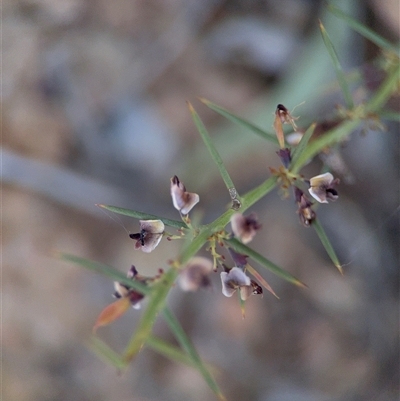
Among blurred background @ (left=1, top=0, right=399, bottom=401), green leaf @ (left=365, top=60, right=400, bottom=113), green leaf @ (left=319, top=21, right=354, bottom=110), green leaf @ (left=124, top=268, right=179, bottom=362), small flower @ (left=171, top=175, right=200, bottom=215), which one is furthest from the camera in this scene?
blurred background @ (left=1, top=0, right=399, bottom=401)

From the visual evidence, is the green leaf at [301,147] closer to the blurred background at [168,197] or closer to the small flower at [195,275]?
the small flower at [195,275]

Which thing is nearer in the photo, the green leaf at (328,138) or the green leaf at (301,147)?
the green leaf at (301,147)

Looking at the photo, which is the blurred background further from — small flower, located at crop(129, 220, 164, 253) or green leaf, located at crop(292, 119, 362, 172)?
small flower, located at crop(129, 220, 164, 253)

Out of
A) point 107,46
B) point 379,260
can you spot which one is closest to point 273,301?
point 379,260

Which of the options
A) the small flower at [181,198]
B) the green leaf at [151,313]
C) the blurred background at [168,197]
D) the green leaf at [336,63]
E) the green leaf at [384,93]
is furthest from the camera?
the blurred background at [168,197]

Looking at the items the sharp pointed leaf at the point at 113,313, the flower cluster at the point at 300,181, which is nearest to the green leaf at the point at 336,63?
the flower cluster at the point at 300,181

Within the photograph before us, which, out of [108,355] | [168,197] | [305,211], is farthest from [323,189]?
[168,197]

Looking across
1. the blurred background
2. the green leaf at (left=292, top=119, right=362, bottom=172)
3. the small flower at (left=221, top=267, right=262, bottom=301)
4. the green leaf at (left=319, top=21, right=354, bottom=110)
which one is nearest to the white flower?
the small flower at (left=221, top=267, right=262, bottom=301)
